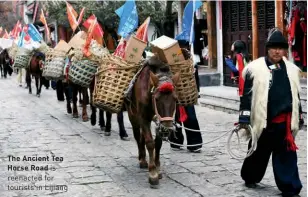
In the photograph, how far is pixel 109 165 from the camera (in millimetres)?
7258

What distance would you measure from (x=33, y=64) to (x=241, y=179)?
40.1 ft

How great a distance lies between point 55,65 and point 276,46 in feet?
24.9

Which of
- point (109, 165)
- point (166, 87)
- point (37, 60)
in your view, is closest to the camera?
point (166, 87)

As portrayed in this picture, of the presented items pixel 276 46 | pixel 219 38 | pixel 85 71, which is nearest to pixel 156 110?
pixel 276 46

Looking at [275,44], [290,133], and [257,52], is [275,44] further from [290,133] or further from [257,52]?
[257,52]

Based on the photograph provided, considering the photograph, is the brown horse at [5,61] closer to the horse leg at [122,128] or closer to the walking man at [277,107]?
the horse leg at [122,128]

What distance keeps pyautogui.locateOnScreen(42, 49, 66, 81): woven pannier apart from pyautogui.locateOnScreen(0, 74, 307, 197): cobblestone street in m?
1.26

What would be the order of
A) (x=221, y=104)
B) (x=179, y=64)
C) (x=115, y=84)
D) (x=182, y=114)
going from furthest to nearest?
(x=221, y=104), (x=182, y=114), (x=115, y=84), (x=179, y=64)

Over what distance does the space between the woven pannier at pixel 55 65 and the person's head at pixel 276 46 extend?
7.42 metres

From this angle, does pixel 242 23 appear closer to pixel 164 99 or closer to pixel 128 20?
pixel 128 20

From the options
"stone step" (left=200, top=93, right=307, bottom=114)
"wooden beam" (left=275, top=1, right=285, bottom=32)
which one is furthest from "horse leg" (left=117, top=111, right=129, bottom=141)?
"wooden beam" (left=275, top=1, right=285, bottom=32)

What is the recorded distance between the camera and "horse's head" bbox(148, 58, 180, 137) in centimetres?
563

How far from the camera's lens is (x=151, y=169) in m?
6.12

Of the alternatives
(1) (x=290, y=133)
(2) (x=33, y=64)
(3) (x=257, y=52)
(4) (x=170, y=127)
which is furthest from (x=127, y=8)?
(2) (x=33, y=64)
